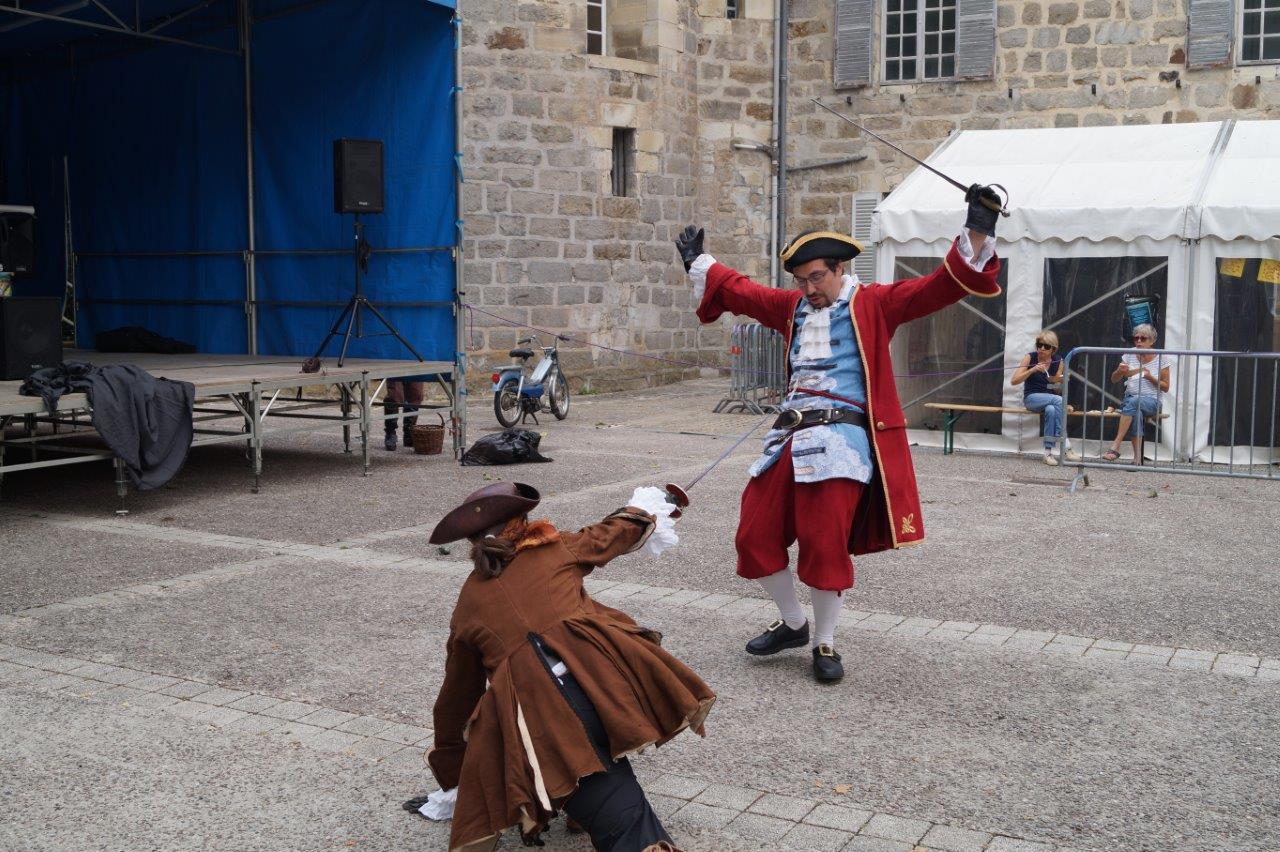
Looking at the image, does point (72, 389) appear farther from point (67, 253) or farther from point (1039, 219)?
point (1039, 219)

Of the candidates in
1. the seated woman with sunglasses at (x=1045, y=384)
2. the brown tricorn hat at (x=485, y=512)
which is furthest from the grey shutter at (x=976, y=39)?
the brown tricorn hat at (x=485, y=512)

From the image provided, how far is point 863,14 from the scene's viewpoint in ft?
60.8

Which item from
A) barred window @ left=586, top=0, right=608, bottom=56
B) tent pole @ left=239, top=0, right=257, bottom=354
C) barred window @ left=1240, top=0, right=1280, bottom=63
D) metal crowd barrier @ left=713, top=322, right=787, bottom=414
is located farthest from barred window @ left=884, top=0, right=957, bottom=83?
tent pole @ left=239, top=0, right=257, bottom=354

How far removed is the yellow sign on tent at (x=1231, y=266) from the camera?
11.2m

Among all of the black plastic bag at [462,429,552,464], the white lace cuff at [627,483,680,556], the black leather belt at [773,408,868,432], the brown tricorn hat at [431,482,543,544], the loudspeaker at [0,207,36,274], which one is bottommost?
the black plastic bag at [462,429,552,464]

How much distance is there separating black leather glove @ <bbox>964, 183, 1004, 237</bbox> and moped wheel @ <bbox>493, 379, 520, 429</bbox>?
29.7 ft

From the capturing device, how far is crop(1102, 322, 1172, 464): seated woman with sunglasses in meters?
11.1

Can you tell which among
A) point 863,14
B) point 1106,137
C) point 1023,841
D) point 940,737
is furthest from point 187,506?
point 863,14

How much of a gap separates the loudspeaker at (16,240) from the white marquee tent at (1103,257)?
339 inches

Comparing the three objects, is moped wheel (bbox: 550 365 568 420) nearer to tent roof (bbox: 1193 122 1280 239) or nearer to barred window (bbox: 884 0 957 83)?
tent roof (bbox: 1193 122 1280 239)

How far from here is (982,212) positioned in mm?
4598

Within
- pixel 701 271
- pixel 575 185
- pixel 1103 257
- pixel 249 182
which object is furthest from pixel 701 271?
pixel 575 185

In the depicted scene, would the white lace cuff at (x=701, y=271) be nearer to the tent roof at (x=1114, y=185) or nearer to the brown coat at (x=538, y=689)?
the brown coat at (x=538, y=689)

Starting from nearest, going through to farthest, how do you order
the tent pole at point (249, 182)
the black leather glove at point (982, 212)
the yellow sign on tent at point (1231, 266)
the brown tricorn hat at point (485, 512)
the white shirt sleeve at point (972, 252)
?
the brown tricorn hat at point (485, 512) → the black leather glove at point (982, 212) → the white shirt sleeve at point (972, 252) → the yellow sign on tent at point (1231, 266) → the tent pole at point (249, 182)
